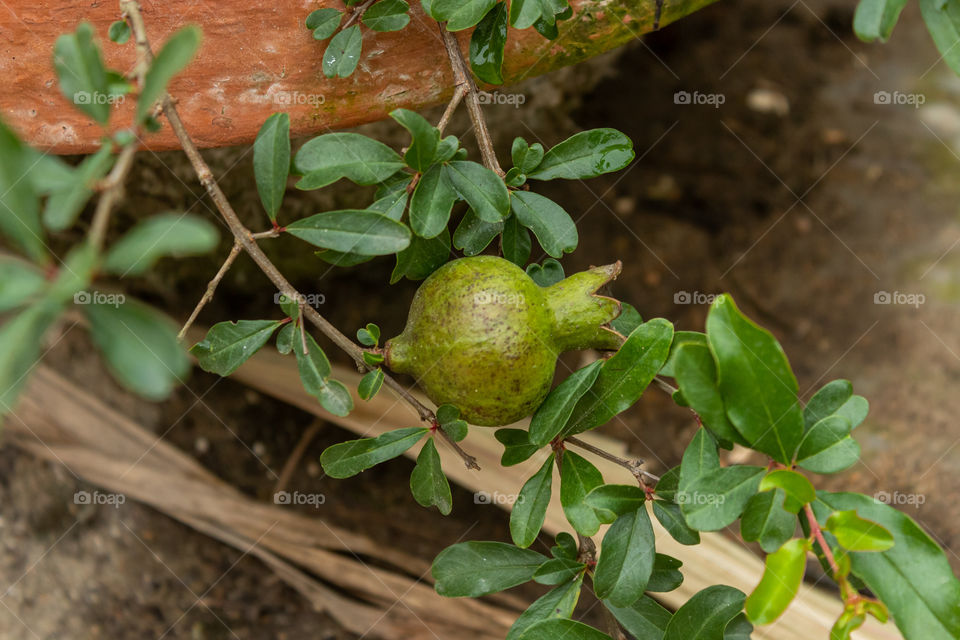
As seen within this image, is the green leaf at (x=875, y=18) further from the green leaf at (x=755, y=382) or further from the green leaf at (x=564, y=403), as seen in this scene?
the green leaf at (x=564, y=403)

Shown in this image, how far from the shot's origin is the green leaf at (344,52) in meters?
1.02

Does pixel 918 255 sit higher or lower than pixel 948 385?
higher

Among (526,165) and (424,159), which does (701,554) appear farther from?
(424,159)

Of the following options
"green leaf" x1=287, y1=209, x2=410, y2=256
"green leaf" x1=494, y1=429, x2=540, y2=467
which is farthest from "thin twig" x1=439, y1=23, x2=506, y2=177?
"green leaf" x1=494, y1=429, x2=540, y2=467

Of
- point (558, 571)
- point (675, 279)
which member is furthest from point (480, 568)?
point (675, 279)

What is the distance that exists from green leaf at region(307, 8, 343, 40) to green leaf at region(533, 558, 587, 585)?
2.57 ft

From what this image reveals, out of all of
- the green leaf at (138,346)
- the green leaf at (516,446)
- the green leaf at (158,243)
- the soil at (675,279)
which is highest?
the green leaf at (158,243)

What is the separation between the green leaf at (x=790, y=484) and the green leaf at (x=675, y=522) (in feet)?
0.55

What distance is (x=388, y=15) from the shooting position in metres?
1.00

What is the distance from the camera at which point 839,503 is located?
33.9 inches

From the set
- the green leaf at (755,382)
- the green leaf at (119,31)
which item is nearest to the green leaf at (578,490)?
the green leaf at (755,382)

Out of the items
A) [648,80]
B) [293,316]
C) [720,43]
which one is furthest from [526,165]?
[720,43]

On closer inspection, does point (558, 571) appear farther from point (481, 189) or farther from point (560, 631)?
point (481, 189)

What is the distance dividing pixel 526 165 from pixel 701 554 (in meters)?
0.95
